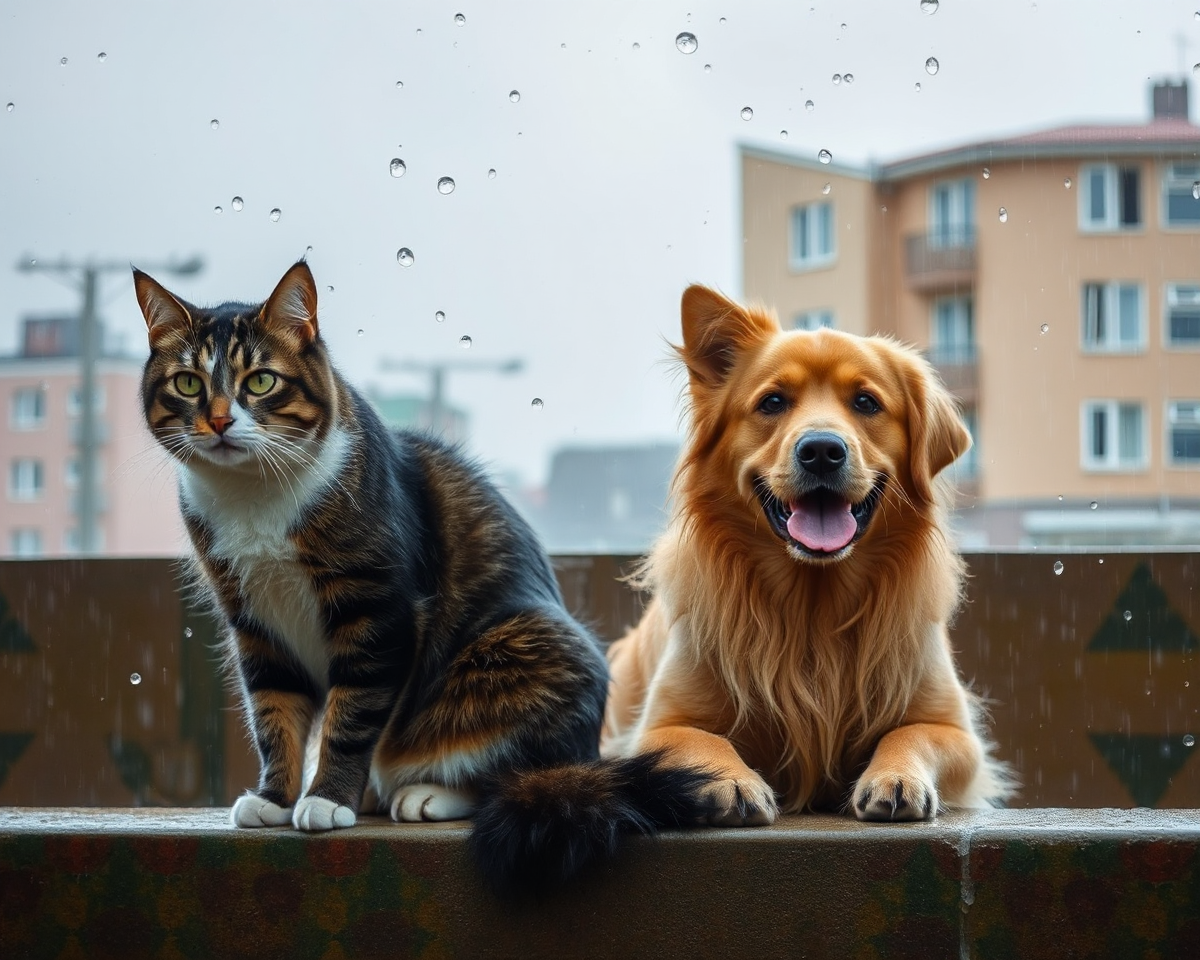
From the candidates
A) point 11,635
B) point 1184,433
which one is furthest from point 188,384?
point 1184,433

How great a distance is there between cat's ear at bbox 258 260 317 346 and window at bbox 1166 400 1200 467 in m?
9.00

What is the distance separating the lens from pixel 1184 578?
4309 millimetres

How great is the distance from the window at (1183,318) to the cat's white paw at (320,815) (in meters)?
11.0

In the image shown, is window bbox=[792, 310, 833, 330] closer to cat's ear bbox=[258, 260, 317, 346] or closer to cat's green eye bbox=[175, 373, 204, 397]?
cat's ear bbox=[258, 260, 317, 346]

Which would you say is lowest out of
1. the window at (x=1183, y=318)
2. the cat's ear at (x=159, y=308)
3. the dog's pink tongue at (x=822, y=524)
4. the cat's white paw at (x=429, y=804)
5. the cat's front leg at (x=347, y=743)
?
the cat's white paw at (x=429, y=804)

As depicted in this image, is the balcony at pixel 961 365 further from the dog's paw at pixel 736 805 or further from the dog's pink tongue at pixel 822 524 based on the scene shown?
the dog's paw at pixel 736 805

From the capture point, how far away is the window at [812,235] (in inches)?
604

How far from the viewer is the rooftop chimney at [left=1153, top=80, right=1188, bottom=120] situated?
31.3 ft

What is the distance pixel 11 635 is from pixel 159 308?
2.21m

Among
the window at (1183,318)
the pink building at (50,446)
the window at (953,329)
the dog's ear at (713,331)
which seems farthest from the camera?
the window at (953,329)

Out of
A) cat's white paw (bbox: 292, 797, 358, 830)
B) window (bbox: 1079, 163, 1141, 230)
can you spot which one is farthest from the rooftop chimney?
cat's white paw (bbox: 292, 797, 358, 830)

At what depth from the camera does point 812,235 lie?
15.7 meters

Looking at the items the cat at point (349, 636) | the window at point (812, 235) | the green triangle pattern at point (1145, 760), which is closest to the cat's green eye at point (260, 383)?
the cat at point (349, 636)

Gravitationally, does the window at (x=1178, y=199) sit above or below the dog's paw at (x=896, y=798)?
above
